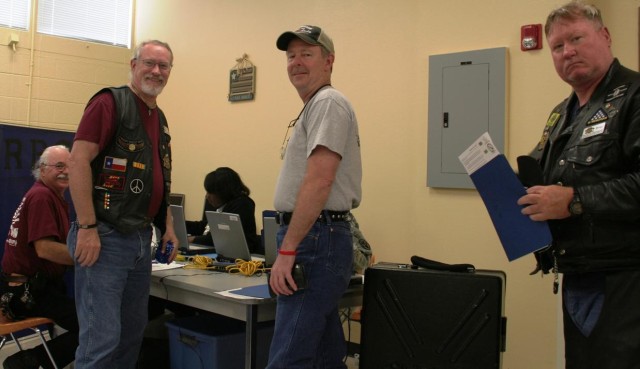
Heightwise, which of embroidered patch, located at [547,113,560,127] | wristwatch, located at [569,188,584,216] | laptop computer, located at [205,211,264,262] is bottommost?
laptop computer, located at [205,211,264,262]

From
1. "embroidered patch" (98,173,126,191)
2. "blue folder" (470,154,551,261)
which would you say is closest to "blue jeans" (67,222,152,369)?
"embroidered patch" (98,173,126,191)

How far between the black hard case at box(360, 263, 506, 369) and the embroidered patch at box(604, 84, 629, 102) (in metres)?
0.81

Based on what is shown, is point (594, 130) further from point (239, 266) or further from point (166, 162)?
point (239, 266)

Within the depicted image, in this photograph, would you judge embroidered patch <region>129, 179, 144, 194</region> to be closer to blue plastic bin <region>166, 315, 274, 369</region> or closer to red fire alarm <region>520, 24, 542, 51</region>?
blue plastic bin <region>166, 315, 274, 369</region>

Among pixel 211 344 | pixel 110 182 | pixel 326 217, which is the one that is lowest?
pixel 211 344

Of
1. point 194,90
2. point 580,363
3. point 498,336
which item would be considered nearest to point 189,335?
point 498,336

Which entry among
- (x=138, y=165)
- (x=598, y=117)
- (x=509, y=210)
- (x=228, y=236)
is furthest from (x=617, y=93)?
(x=228, y=236)

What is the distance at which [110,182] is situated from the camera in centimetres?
225

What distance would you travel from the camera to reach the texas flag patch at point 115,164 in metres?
2.26

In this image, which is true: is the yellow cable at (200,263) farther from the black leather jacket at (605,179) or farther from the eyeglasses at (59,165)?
the black leather jacket at (605,179)

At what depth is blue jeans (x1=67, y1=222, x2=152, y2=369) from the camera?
7.06 ft

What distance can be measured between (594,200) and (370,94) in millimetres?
2915

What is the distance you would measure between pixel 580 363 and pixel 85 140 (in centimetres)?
186

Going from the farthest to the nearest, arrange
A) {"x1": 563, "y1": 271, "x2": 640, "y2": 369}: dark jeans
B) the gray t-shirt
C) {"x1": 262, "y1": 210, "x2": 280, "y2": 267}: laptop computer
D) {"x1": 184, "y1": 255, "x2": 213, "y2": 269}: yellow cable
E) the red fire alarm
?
1. the red fire alarm
2. {"x1": 184, "y1": 255, "x2": 213, "y2": 269}: yellow cable
3. {"x1": 262, "y1": 210, "x2": 280, "y2": 267}: laptop computer
4. the gray t-shirt
5. {"x1": 563, "y1": 271, "x2": 640, "y2": 369}: dark jeans
